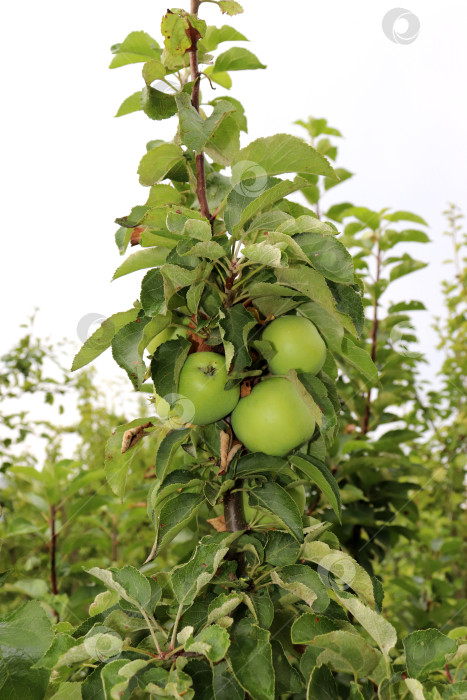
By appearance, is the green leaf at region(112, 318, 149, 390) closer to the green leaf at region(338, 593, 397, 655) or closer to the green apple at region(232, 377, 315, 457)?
the green apple at region(232, 377, 315, 457)

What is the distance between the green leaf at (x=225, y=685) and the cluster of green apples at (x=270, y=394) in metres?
0.28

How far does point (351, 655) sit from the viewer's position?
0.64m

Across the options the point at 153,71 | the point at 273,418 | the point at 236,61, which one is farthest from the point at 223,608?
the point at 236,61

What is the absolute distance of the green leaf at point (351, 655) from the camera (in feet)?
2.05

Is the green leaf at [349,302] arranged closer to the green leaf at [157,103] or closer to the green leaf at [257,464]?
the green leaf at [257,464]

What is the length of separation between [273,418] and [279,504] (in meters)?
0.11

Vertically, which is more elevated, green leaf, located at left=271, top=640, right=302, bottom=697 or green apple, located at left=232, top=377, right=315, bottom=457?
green apple, located at left=232, top=377, right=315, bottom=457

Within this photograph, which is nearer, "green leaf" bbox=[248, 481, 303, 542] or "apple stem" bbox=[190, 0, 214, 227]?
"green leaf" bbox=[248, 481, 303, 542]

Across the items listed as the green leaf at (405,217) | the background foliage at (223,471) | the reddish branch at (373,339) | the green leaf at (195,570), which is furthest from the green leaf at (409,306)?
the green leaf at (195,570)

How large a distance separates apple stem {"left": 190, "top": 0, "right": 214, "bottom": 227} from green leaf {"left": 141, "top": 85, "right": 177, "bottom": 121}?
0.04 metres

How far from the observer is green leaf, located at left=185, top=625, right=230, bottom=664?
59cm

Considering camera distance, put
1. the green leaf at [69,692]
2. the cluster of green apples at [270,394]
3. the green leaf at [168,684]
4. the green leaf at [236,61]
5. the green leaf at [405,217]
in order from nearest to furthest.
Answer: the green leaf at [168,684]
the green leaf at [69,692]
the cluster of green apples at [270,394]
the green leaf at [236,61]
the green leaf at [405,217]

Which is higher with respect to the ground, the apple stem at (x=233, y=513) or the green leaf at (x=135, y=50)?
the green leaf at (x=135, y=50)

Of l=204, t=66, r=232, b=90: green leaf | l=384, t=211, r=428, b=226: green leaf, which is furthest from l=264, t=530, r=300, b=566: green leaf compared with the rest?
l=384, t=211, r=428, b=226: green leaf
